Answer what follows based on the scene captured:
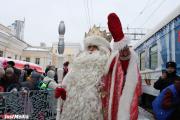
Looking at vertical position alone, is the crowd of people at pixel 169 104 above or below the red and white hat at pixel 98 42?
below

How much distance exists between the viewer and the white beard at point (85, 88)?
3.57 m

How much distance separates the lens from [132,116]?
10.2 ft

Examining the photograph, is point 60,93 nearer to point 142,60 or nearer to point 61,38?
point 61,38

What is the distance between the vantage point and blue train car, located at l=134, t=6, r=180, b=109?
24.3 feet

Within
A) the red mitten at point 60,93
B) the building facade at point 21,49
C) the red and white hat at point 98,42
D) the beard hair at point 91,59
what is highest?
the building facade at point 21,49

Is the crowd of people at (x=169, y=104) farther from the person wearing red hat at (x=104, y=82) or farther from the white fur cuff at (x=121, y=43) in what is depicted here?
the white fur cuff at (x=121, y=43)

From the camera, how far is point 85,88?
3.66 meters

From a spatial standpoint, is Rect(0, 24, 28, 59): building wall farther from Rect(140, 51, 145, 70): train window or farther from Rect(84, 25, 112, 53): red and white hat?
Rect(84, 25, 112, 53): red and white hat

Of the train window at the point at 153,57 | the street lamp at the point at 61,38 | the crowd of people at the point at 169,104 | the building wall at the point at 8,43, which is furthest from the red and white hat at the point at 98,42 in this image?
the building wall at the point at 8,43

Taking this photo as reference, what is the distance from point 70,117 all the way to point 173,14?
4.79m

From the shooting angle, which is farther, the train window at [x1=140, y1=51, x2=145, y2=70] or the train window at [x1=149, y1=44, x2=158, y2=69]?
the train window at [x1=140, y1=51, x2=145, y2=70]

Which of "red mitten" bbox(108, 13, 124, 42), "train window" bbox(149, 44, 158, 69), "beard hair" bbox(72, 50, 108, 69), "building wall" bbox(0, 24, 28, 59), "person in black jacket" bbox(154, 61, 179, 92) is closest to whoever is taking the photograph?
"red mitten" bbox(108, 13, 124, 42)

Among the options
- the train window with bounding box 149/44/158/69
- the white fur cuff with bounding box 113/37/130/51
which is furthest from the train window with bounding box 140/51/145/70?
the white fur cuff with bounding box 113/37/130/51

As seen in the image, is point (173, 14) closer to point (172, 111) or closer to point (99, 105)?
point (172, 111)
